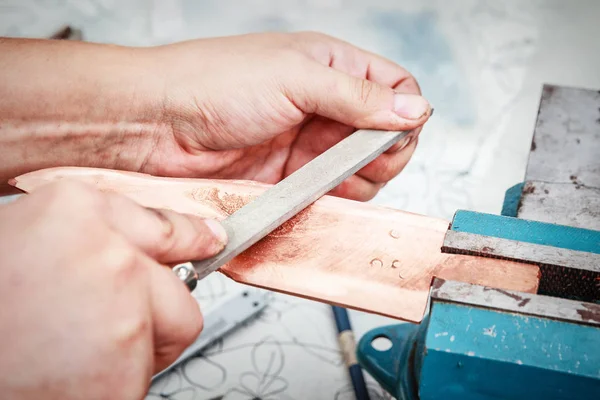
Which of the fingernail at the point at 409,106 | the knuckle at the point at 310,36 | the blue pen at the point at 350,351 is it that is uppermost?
the knuckle at the point at 310,36

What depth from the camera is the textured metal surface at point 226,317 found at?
4.16 ft

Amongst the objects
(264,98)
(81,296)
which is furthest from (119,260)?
(264,98)

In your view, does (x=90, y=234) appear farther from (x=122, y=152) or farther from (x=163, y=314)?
(x=122, y=152)

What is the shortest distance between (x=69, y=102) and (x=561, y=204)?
90 cm

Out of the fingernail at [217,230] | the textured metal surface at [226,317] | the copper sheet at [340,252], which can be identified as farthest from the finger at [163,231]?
the textured metal surface at [226,317]

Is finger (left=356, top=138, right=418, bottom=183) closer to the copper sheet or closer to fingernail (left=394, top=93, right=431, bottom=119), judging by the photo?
fingernail (left=394, top=93, right=431, bottom=119)

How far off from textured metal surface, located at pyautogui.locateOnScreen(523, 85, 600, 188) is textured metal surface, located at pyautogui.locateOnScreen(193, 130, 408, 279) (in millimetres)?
314

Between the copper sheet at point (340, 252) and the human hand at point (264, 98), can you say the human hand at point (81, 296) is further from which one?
the human hand at point (264, 98)

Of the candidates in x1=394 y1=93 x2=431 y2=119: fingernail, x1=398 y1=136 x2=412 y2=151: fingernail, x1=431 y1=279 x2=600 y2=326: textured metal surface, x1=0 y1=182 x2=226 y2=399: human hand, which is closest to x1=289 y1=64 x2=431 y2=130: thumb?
x1=394 y1=93 x2=431 y2=119: fingernail

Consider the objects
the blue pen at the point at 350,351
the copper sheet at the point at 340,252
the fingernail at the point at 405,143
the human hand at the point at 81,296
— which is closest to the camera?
the human hand at the point at 81,296

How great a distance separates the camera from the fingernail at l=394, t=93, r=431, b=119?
96 cm

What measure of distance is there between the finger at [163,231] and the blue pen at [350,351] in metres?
0.72

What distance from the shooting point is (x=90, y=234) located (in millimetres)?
503

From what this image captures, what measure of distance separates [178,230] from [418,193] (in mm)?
1107
